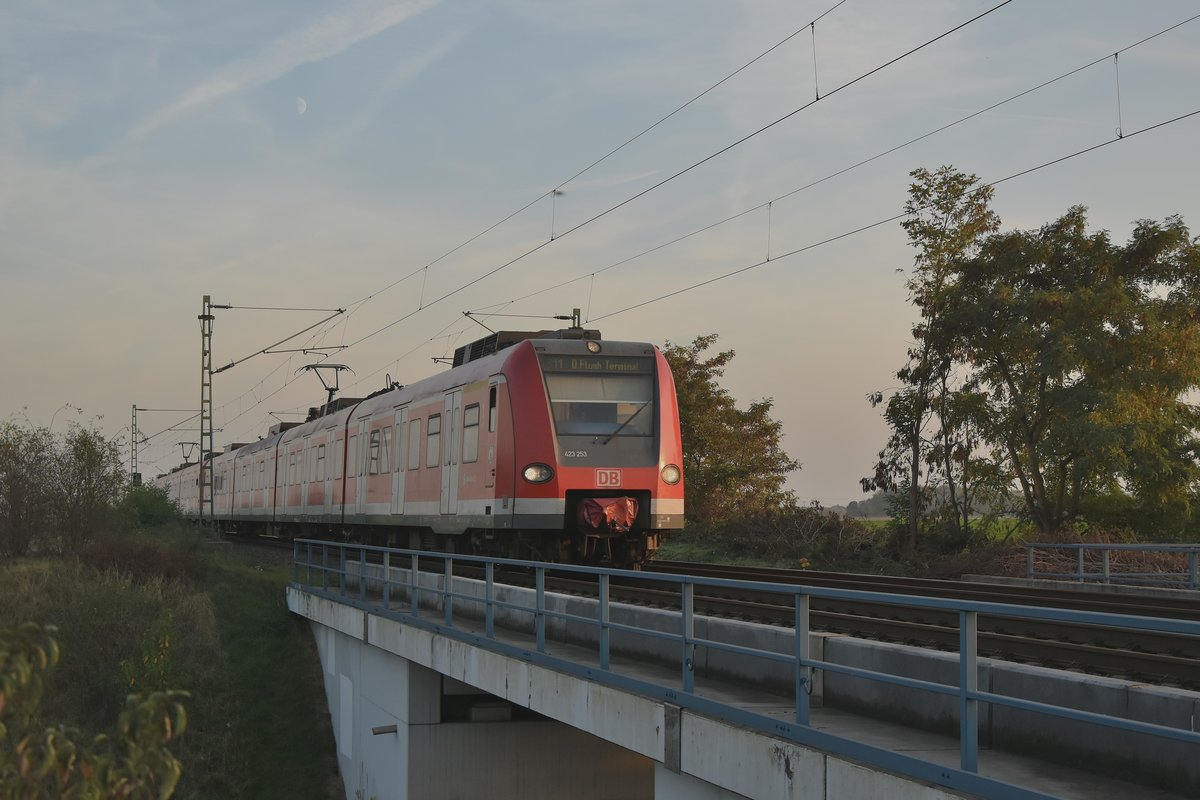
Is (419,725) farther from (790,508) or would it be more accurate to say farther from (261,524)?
(261,524)

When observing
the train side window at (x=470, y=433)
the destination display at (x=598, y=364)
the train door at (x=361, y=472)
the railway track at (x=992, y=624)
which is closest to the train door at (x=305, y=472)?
the train door at (x=361, y=472)

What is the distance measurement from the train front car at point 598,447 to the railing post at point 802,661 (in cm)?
927

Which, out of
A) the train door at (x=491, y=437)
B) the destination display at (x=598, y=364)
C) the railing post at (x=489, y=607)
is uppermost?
the destination display at (x=598, y=364)

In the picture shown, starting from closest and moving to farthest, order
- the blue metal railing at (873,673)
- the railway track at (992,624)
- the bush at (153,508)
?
the blue metal railing at (873,673) → the railway track at (992,624) → the bush at (153,508)

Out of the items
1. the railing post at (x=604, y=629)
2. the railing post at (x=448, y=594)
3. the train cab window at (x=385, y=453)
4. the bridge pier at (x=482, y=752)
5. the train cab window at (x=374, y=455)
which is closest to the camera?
the railing post at (x=604, y=629)

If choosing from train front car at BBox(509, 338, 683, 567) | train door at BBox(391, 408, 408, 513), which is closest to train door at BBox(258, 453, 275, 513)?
train door at BBox(391, 408, 408, 513)

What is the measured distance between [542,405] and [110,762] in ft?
40.3

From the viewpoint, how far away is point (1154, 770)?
19.0 feet

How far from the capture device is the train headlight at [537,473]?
54.5ft

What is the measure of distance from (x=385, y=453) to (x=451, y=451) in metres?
4.91

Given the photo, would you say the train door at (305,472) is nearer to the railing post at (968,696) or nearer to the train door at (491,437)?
the train door at (491,437)

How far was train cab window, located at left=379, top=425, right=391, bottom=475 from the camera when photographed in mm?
23516

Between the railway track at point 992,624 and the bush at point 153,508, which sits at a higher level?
the bush at point 153,508

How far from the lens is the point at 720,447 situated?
47.9 m
